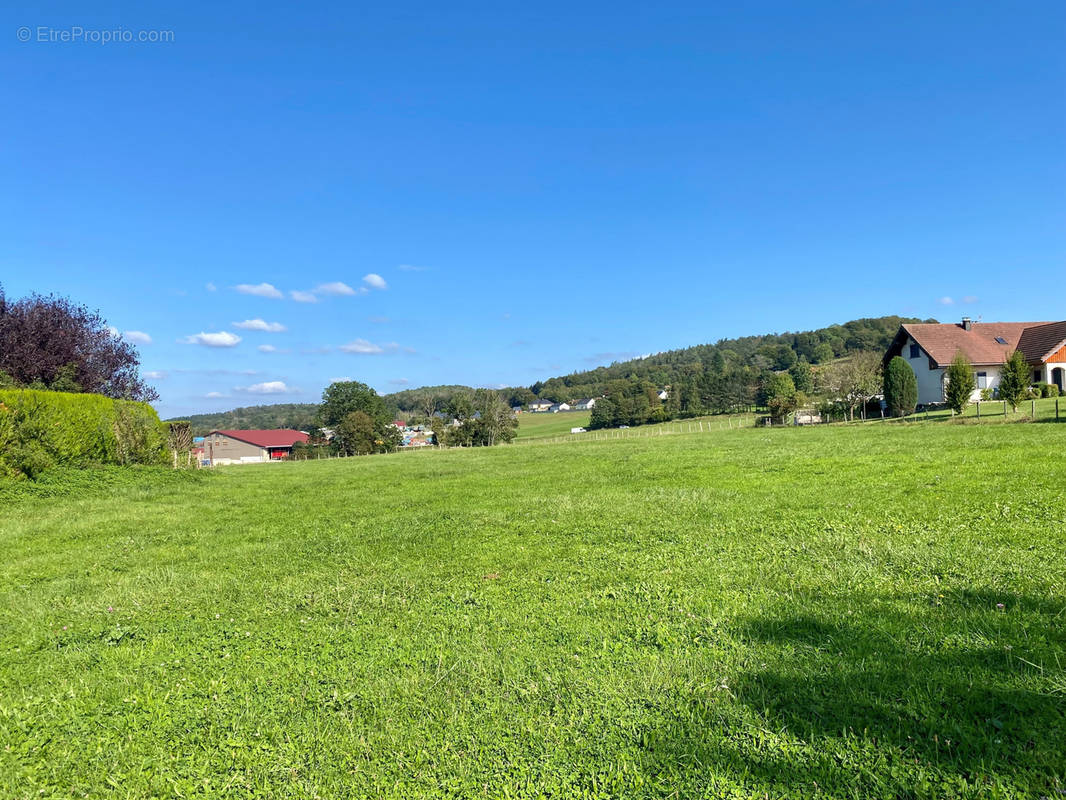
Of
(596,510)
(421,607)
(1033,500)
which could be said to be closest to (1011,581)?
(1033,500)

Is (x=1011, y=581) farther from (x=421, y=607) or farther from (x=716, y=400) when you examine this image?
(x=716, y=400)

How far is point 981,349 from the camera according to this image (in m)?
42.1

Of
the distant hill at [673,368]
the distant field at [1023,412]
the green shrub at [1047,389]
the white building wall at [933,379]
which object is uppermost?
the distant hill at [673,368]

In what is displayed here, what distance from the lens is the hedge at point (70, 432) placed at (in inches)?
509

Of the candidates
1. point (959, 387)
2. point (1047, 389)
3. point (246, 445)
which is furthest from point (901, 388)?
point (246, 445)

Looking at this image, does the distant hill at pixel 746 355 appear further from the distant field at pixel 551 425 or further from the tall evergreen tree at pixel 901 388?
the tall evergreen tree at pixel 901 388

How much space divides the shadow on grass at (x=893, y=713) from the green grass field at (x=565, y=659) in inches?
0.5

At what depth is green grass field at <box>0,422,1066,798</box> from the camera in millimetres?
2619

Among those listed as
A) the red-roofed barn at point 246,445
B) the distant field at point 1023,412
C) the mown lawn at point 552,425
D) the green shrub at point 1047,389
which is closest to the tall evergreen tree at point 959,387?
the distant field at point 1023,412

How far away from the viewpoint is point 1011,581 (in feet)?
14.3

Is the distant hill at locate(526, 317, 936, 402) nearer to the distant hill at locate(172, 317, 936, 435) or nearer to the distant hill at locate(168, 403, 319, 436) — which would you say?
the distant hill at locate(172, 317, 936, 435)

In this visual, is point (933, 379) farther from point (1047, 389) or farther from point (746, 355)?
point (746, 355)

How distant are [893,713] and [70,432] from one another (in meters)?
18.3

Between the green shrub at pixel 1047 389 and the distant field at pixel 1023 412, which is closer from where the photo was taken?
the distant field at pixel 1023 412
